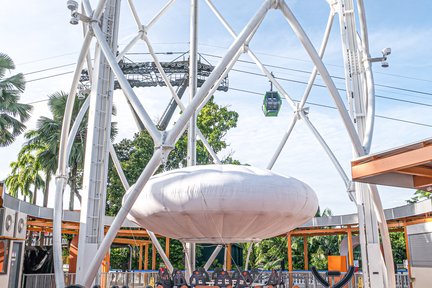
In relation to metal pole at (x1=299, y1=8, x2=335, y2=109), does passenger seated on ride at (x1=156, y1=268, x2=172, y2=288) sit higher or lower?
lower

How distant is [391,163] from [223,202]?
13.6 ft

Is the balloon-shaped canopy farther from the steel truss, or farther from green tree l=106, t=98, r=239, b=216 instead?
green tree l=106, t=98, r=239, b=216

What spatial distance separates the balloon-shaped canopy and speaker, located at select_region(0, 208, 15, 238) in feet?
15.6

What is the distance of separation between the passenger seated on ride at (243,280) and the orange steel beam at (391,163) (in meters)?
4.59

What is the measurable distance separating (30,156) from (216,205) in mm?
40386

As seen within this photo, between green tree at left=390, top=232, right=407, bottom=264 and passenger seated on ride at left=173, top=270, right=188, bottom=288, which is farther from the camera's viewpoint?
green tree at left=390, top=232, right=407, bottom=264

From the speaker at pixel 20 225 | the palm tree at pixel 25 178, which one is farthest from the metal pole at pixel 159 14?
the palm tree at pixel 25 178

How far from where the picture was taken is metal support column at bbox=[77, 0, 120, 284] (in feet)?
37.9

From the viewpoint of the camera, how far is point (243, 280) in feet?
37.0

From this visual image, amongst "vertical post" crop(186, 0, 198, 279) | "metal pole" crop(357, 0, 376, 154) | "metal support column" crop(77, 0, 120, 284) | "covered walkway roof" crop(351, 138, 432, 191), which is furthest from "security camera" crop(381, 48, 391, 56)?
"metal support column" crop(77, 0, 120, 284)

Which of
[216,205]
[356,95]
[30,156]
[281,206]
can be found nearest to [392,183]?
[281,206]

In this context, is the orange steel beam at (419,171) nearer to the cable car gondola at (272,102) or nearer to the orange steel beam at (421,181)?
the orange steel beam at (421,181)

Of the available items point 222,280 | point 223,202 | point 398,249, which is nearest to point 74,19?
point 223,202

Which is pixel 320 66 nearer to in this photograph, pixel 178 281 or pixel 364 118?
pixel 364 118
